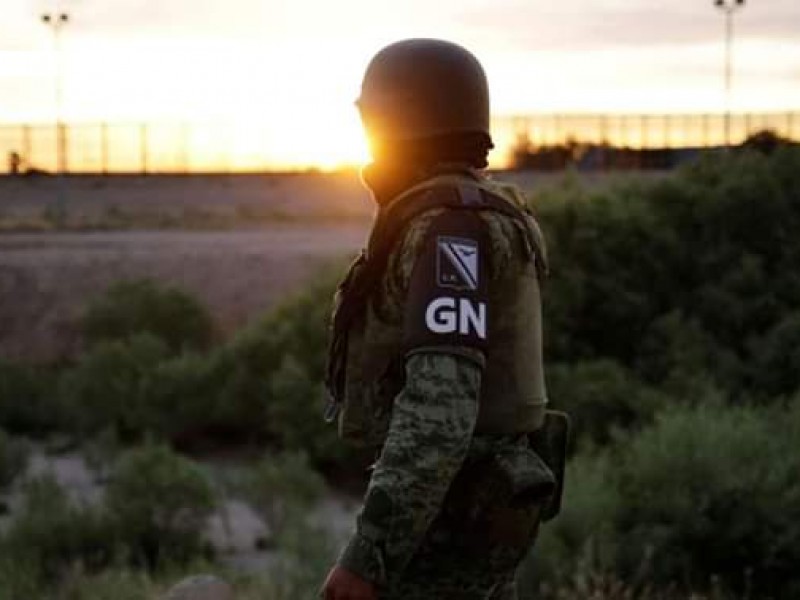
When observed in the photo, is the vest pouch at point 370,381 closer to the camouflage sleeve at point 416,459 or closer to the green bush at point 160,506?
the camouflage sleeve at point 416,459

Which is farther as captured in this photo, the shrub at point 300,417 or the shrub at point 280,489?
the shrub at point 300,417

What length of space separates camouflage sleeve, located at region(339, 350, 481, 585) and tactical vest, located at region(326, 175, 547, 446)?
9.0 inches

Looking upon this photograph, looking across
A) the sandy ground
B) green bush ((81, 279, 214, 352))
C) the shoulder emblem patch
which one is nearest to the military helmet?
the shoulder emblem patch

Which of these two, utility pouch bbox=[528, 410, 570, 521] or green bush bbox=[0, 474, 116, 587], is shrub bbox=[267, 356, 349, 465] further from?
utility pouch bbox=[528, 410, 570, 521]

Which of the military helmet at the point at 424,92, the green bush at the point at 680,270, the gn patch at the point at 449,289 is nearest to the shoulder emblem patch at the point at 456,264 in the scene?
the gn patch at the point at 449,289

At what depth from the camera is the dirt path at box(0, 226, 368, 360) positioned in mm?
41281

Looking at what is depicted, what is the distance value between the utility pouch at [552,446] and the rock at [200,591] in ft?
12.0

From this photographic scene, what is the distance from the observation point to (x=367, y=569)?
15.6ft

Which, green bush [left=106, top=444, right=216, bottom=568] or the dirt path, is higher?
green bush [left=106, top=444, right=216, bottom=568]

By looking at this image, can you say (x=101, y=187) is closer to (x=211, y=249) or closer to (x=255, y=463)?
(x=211, y=249)

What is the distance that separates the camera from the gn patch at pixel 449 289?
4758 mm

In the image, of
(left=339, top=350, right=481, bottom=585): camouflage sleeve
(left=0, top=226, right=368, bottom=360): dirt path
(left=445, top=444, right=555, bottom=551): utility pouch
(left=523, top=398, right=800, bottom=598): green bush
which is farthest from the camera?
(left=0, top=226, right=368, bottom=360): dirt path

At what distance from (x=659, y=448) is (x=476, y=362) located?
34.2ft

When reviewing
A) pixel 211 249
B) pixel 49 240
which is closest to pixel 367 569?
pixel 211 249
